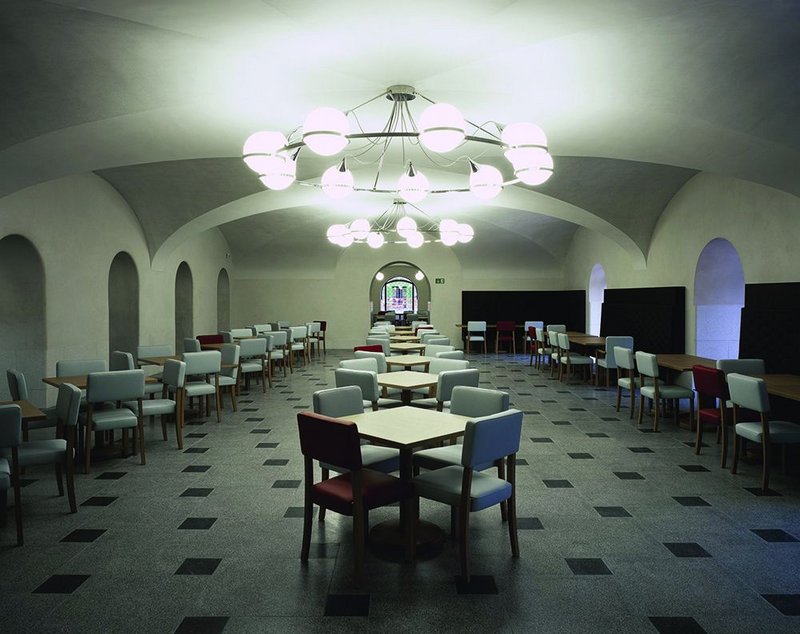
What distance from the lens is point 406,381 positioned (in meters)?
5.76

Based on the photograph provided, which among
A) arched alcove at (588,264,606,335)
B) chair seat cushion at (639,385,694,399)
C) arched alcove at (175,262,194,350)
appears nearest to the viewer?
chair seat cushion at (639,385,694,399)

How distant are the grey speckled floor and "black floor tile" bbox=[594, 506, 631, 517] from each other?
1 cm

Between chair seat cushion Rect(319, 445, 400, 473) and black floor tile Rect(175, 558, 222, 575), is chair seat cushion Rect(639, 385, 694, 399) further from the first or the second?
black floor tile Rect(175, 558, 222, 575)

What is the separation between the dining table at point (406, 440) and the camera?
11.5 feet

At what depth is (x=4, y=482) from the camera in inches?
147

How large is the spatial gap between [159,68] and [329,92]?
1.34m

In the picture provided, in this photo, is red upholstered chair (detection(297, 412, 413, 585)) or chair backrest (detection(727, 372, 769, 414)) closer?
red upholstered chair (detection(297, 412, 413, 585))

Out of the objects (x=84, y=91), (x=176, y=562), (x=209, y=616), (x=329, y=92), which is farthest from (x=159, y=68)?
(x=209, y=616)

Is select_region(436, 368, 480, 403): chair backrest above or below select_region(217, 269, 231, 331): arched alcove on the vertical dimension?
below

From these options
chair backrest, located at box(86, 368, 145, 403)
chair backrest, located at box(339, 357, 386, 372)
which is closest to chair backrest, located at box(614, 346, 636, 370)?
chair backrest, located at box(339, 357, 386, 372)

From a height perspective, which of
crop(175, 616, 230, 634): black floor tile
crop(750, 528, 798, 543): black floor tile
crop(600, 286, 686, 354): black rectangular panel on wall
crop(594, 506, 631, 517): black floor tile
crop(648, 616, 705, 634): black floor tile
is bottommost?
crop(175, 616, 230, 634): black floor tile

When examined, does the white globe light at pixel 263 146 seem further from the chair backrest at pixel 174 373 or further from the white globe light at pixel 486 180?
the chair backrest at pixel 174 373

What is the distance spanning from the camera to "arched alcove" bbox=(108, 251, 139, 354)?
10.2 meters

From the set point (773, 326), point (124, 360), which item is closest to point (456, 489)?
point (773, 326)
